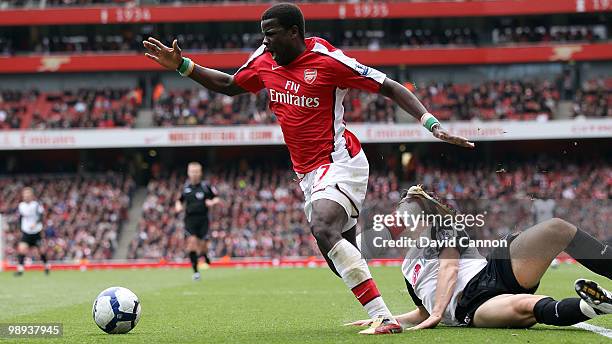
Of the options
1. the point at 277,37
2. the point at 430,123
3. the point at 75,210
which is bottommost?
the point at 75,210

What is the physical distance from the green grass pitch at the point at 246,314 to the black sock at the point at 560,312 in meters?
0.11

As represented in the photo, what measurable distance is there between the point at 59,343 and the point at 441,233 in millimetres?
2841

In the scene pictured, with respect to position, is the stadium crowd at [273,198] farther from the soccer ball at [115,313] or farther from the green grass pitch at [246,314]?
the soccer ball at [115,313]

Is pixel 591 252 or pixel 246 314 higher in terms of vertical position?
pixel 591 252

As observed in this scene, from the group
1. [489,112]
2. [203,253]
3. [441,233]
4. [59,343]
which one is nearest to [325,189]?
[441,233]

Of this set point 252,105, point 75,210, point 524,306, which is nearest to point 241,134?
point 252,105

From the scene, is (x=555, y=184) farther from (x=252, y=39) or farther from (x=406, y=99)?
(x=406, y=99)

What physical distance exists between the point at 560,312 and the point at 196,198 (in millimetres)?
13817

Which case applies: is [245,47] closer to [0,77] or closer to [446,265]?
[0,77]

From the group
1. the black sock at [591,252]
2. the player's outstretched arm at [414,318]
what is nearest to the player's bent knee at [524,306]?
the black sock at [591,252]

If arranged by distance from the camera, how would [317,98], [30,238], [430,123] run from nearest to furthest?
[430,123]
[317,98]
[30,238]

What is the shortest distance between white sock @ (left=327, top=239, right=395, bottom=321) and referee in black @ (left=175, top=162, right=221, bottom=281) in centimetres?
1243

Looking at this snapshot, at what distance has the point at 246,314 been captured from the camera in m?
9.26

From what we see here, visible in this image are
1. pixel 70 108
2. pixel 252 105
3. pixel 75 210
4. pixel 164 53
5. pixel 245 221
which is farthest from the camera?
pixel 70 108
